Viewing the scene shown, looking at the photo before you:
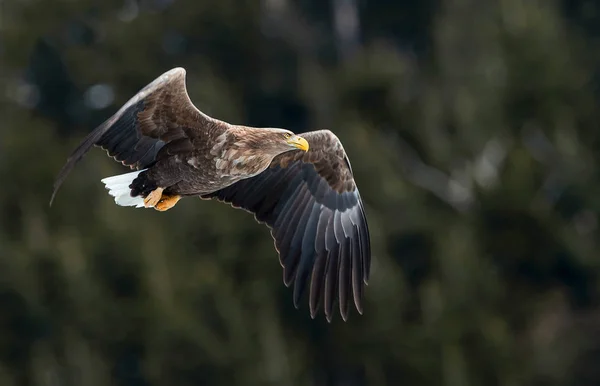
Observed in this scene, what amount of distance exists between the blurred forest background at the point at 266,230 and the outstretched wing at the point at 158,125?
28.5 feet

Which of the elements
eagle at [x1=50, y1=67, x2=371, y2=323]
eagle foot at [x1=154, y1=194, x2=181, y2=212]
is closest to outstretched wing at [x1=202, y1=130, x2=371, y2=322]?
eagle at [x1=50, y1=67, x2=371, y2=323]

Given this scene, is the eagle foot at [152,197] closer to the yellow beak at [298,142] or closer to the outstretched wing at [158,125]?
the outstretched wing at [158,125]

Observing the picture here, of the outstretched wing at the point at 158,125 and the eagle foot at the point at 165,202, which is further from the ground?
the outstretched wing at the point at 158,125

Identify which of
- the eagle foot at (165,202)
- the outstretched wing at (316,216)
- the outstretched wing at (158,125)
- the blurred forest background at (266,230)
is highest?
the outstretched wing at (158,125)

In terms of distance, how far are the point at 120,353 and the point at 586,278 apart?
675cm

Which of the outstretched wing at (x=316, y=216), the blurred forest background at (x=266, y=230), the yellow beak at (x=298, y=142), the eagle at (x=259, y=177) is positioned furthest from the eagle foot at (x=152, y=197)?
the blurred forest background at (x=266, y=230)

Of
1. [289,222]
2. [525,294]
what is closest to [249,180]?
[289,222]

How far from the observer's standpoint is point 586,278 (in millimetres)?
22547

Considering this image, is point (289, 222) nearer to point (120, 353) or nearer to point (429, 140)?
point (120, 353)

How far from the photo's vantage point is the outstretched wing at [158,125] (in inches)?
400

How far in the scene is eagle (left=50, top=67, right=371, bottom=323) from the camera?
10.4 metres

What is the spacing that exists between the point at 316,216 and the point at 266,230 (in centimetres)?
987

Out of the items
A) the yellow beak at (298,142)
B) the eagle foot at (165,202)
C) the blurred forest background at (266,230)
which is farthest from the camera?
the blurred forest background at (266,230)

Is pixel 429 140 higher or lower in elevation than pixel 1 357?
higher
